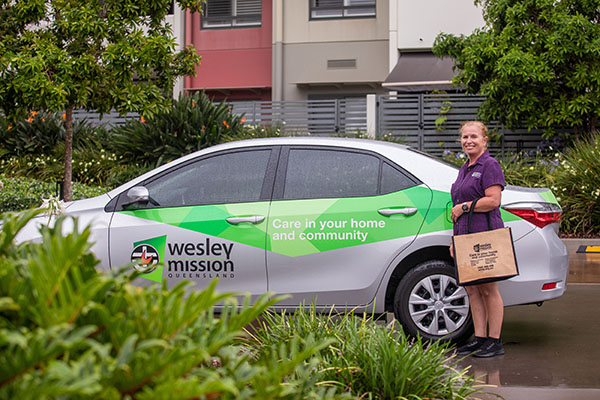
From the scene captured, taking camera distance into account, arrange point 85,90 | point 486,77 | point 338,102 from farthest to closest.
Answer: point 338,102
point 486,77
point 85,90

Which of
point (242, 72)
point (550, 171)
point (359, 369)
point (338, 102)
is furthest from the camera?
point (242, 72)

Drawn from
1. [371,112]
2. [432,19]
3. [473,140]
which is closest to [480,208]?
[473,140]

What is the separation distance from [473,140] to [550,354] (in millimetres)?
1819

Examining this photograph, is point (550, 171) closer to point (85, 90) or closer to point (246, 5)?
point (85, 90)

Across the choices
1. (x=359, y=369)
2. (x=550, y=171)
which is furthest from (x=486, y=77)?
(x=359, y=369)

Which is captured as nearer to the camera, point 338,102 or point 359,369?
point 359,369

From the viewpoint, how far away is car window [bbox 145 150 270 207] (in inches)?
253

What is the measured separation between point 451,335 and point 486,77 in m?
12.0

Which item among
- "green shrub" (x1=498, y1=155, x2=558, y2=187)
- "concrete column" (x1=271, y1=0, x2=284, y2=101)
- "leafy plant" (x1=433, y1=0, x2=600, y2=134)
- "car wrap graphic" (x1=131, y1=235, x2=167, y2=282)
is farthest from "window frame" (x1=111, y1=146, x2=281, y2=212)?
"concrete column" (x1=271, y1=0, x2=284, y2=101)

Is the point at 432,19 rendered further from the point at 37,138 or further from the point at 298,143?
the point at 298,143

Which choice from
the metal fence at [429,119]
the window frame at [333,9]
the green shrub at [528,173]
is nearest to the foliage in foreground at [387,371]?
the green shrub at [528,173]

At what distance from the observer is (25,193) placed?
12.2 metres

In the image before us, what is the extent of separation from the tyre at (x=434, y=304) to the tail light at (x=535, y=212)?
70 cm

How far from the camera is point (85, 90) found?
11289 millimetres
